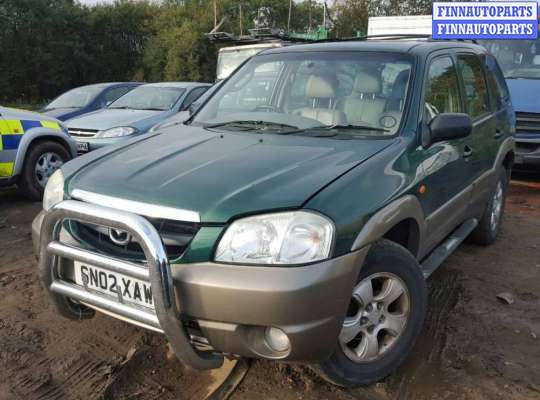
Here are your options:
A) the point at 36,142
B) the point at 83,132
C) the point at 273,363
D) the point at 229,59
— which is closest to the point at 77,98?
the point at 83,132

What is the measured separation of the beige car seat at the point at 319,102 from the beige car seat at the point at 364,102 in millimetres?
65

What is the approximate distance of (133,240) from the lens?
2225 millimetres

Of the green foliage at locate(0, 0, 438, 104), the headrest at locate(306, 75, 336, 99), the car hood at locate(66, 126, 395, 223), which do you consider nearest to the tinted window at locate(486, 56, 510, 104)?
the headrest at locate(306, 75, 336, 99)

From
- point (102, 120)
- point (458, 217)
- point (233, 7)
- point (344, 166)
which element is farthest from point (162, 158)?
point (233, 7)

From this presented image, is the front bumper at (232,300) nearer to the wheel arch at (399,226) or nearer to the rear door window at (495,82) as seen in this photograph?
the wheel arch at (399,226)

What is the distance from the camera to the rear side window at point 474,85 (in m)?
3.68

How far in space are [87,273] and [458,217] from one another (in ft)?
7.77

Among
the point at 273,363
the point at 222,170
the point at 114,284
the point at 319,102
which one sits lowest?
the point at 273,363

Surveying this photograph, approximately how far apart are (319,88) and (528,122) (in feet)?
15.4

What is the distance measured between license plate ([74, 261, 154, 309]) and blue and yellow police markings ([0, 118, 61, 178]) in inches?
149

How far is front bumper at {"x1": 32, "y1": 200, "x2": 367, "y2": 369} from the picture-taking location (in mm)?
Result: 1956

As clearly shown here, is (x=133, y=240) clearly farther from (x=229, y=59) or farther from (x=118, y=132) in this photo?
(x=229, y=59)

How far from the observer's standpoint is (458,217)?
345 cm

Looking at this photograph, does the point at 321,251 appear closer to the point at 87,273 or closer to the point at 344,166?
the point at 344,166
